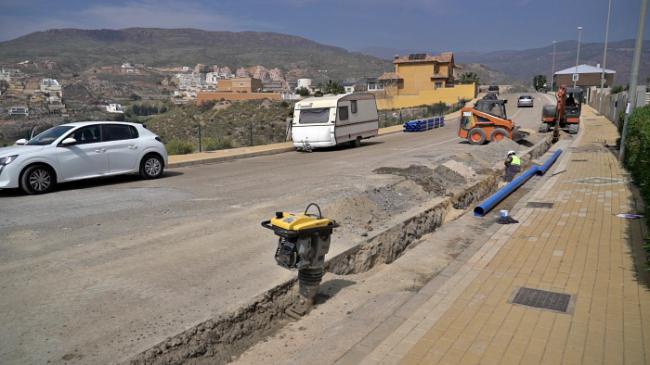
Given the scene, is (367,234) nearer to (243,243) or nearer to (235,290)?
(243,243)

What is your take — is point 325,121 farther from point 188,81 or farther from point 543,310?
point 188,81

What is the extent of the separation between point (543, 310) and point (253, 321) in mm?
3152

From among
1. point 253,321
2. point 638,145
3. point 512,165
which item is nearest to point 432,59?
point 512,165

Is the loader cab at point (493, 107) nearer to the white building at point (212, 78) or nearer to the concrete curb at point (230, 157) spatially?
the concrete curb at point (230, 157)

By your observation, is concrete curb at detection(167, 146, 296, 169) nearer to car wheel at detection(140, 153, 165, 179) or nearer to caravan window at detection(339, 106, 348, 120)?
car wheel at detection(140, 153, 165, 179)

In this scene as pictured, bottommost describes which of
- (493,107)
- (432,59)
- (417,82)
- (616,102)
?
(493,107)

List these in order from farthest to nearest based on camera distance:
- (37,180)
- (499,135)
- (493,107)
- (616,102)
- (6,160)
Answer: (616,102) < (493,107) < (499,135) < (37,180) < (6,160)

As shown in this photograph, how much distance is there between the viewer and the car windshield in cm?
1120

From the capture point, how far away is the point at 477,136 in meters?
23.1

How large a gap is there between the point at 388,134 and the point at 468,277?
26996mm

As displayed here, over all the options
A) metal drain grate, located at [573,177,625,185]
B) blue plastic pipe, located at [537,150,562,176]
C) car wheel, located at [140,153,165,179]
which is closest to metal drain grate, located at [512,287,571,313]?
metal drain grate, located at [573,177,625,185]

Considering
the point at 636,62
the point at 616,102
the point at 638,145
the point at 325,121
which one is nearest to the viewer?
the point at 638,145

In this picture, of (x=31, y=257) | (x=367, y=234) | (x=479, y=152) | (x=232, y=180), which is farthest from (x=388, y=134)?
(x=31, y=257)

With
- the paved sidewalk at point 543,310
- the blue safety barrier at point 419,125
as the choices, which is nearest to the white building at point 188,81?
the blue safety barrier at point 419,125
